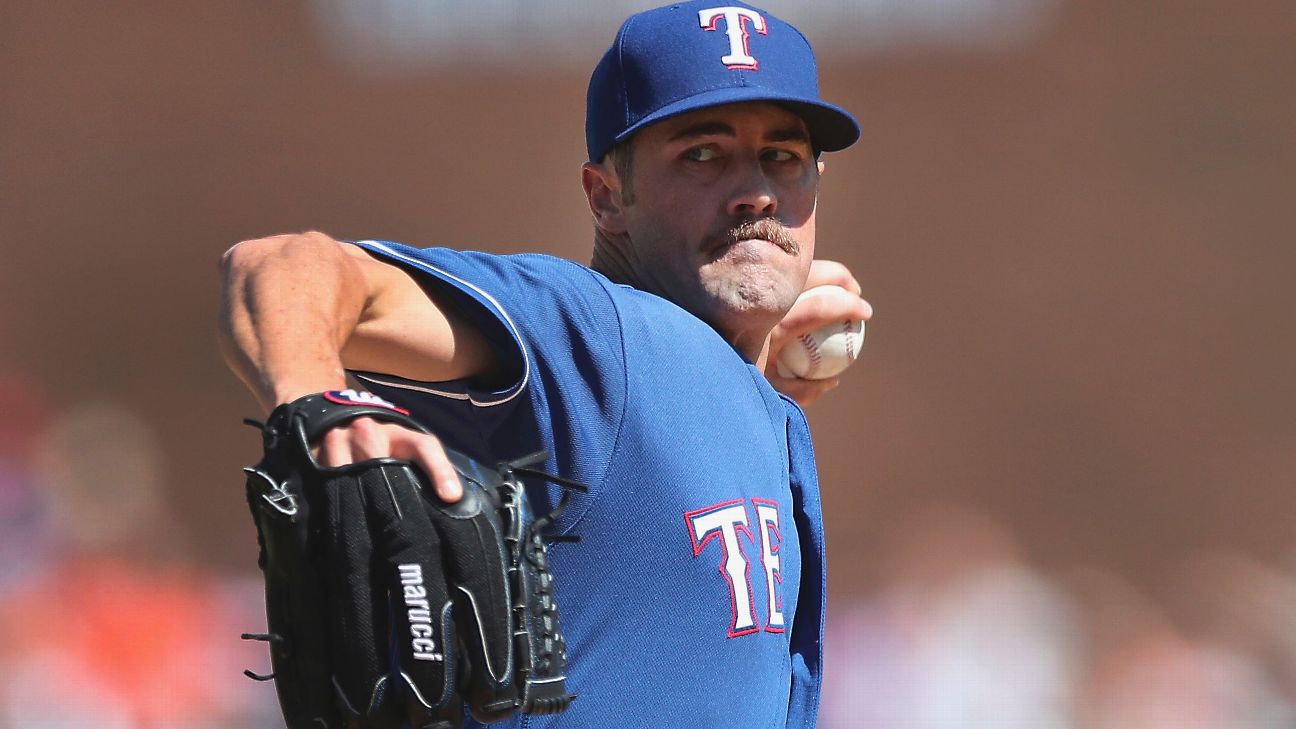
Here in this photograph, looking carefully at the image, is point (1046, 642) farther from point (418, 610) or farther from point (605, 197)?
point (418, 610)

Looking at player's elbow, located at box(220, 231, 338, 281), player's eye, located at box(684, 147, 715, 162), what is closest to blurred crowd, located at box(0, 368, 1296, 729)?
player's eye, located at box(684, 147, 715, 162)

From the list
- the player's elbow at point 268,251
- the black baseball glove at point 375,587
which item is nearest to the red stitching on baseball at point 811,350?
the player's elbow at point 268,251

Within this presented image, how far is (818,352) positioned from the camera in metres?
2.43

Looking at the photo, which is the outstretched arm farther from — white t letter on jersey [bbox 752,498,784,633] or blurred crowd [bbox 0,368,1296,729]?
blurred crowd [bbox 0,368,1296,729]

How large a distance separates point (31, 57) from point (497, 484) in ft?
16.8

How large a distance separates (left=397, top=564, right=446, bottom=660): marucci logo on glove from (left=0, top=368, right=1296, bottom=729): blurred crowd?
12.9 feet

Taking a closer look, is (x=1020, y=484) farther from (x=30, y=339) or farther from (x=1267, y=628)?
(x=30, y=339)

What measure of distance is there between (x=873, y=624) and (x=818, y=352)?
279 cm

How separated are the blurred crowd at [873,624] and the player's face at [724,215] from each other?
10.7 ft

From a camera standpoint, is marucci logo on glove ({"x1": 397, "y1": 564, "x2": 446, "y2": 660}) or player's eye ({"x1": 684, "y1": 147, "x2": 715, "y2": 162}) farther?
player's eye ({"x1": 684, "y1": 147, "x2": 715, "y2": 162})

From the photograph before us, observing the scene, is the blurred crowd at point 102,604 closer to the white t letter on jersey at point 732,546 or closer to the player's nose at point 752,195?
the player's nose at point 752,195

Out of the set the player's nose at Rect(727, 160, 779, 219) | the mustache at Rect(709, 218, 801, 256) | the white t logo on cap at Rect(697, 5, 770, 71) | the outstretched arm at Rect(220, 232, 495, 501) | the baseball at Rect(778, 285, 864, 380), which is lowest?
the baseball at Rect(778, 285, 864, 380)

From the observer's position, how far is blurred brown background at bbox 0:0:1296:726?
534 centimetres

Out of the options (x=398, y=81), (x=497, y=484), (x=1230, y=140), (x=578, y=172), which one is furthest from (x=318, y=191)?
(x=497, y=484)
